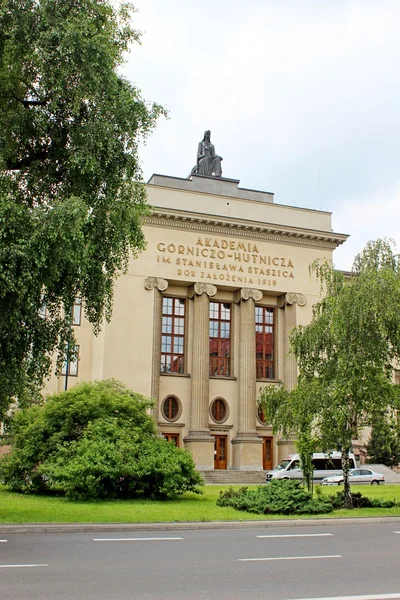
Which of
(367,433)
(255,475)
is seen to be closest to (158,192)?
(255,475)

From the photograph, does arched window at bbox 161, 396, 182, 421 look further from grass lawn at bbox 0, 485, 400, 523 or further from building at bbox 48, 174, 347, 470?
grass lawn at bbox 0, 485, 400, 523

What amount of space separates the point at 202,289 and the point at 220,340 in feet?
13.3

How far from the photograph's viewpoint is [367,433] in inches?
1960

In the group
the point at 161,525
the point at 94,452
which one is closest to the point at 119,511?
the point at 161,525

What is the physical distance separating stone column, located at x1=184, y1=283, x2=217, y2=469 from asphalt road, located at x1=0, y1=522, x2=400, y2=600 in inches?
1102

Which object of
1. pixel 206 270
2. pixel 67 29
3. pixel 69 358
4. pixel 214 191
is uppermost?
pixel 214 191

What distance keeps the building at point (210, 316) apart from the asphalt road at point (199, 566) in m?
28.7

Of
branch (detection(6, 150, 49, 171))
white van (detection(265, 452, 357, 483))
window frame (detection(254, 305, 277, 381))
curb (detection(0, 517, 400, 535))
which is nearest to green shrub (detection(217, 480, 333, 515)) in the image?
curb (detection(0, 517, 400, 535))

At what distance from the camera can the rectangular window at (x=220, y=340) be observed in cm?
4647

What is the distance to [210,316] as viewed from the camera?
153 ft

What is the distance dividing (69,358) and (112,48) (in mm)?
7928

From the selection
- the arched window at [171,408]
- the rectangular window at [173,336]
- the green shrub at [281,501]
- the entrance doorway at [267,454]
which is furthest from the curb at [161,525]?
the entrance doorway at [267,454]

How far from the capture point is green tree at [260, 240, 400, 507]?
21.3 meters

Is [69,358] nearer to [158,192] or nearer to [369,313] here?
[369,313]
